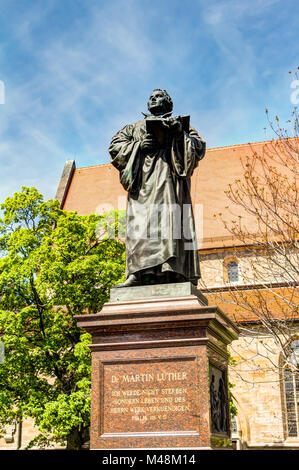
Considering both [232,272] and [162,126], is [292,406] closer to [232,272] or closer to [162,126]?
[232,272]

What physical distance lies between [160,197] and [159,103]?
1.10 meters

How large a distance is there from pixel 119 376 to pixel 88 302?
12.5m

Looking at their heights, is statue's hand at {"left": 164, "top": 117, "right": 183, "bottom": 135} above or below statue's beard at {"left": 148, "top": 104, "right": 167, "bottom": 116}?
below

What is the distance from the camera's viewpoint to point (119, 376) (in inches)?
204

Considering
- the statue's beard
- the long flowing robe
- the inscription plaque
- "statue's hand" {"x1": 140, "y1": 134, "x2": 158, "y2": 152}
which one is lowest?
the inscription plaque

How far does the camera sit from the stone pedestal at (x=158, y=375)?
488 cm

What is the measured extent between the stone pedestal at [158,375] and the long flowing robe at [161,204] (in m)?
0.52

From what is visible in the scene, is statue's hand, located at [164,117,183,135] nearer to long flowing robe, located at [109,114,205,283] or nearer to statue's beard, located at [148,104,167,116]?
long flowing robe, located at [109,114,205,283]

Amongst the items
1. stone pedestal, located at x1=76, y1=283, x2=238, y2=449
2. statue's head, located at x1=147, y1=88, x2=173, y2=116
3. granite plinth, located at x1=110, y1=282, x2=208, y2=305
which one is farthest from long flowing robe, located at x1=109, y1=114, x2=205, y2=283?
stone pedestal, located at x1=76, y1=283, x2=238, y2=449

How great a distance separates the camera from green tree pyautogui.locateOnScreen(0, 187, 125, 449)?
15930 mm

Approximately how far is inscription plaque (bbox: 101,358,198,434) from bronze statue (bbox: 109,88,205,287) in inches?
38.2

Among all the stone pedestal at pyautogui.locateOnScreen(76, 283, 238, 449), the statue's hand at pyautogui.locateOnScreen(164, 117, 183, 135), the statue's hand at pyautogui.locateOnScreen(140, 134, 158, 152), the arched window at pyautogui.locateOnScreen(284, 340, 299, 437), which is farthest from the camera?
the arched window at pyautogui.locateOnScreen(284, 340, 299, 437)

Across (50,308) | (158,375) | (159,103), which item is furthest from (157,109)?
(50,308)

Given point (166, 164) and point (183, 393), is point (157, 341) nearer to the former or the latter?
point (183, 393)
